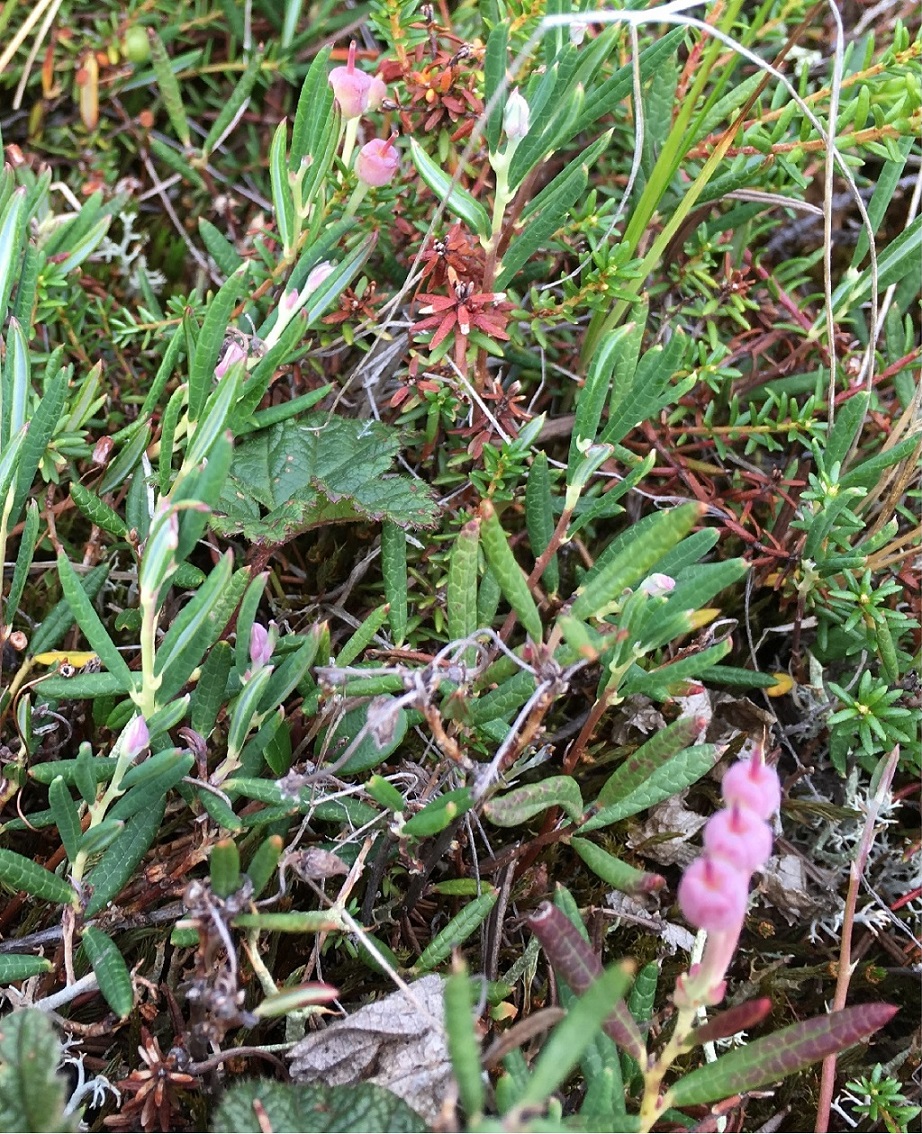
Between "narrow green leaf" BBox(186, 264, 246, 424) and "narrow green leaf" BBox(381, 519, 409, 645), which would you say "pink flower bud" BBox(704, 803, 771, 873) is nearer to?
"narrow green leaf" BBox(381, 519, 409, 645)

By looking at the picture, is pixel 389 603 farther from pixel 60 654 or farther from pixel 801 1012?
pixel 801 1012

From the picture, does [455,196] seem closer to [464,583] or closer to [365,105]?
[365,105]

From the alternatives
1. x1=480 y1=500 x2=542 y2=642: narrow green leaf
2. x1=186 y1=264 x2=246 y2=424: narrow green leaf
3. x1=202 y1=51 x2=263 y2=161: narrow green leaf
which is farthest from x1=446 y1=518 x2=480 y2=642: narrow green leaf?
x1=202 y1=51 x2=263 y2=161: narrow green leaf

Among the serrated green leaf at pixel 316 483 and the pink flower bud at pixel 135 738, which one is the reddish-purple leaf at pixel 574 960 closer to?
the pink flower bud at pixel 135 738

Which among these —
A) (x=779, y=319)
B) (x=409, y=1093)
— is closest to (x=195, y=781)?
(x=409, y=1093)

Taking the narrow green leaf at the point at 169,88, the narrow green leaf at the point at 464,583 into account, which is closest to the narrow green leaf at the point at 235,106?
the narrow green leaf at the point at 169,88
